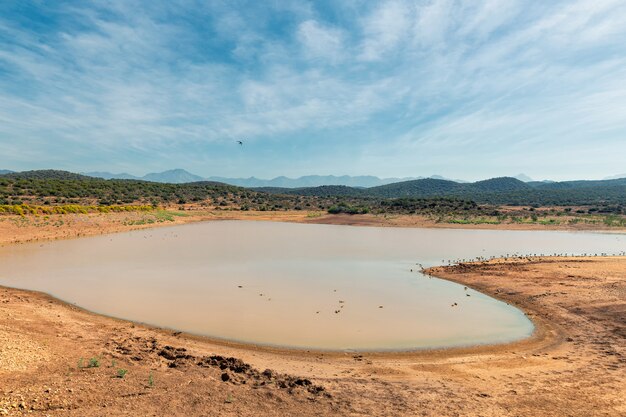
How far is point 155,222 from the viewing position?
140 ft

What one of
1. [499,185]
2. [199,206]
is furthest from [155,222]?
[499,185]

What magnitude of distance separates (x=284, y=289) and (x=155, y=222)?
3233 cm

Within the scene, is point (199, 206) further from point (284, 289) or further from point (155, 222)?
point (284, 289)

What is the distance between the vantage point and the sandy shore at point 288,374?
6.20 metres

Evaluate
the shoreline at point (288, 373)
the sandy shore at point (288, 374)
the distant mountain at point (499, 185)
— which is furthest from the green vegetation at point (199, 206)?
the distant mountain at point (499, 185)

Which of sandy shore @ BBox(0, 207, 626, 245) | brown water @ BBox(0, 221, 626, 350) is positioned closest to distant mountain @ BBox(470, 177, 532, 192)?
sandy shore @ BBox(0, 207, 626, 245)

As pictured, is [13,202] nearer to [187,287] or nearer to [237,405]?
[187,287]

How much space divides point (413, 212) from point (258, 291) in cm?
4192

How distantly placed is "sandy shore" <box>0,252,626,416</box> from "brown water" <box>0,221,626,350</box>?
96cm

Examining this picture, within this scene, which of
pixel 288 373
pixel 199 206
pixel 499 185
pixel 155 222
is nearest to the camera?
pixel 288 373

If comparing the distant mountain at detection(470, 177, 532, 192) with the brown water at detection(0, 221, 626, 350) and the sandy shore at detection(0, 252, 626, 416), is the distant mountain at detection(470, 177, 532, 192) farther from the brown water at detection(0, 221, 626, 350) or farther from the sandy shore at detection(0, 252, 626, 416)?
the sandy shore at detection(0, 252, 626, 416)

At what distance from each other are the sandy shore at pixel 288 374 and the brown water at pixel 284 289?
0.96 metres

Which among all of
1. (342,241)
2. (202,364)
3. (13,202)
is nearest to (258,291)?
(202,364)

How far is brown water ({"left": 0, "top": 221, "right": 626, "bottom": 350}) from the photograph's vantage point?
1065cm
